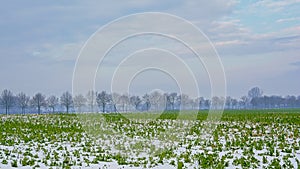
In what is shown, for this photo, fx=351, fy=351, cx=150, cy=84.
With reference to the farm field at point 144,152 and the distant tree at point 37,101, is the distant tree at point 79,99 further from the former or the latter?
the distant tree at point 37,101

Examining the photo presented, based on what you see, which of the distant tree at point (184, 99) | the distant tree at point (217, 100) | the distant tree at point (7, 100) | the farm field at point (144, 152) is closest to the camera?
the farm field at point (144, 152)

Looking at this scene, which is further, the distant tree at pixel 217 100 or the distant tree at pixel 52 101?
the distant tree at pixel 52 101

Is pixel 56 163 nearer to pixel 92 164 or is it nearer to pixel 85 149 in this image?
pixel 92 164

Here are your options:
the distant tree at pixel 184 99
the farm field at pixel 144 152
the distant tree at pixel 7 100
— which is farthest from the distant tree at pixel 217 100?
the distant tree at pixel 7 100

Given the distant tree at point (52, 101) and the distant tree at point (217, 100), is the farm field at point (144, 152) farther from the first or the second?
the distant tree at point (52, 101)

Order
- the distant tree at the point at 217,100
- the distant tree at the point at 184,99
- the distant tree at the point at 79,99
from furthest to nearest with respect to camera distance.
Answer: the distant tree at the point at 184,99 < the distant tree at the point at 79,99 < the distant tree at the point at 217,100

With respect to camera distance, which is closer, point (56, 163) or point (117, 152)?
point (56, 163)

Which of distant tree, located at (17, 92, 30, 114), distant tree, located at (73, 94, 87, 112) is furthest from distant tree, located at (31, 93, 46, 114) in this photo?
distant tree, located at (73, 94, 87, 112)

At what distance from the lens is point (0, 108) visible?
143 meters

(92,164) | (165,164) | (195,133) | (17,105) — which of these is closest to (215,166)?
(165,164)

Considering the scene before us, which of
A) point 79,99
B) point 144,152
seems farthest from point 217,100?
point 79,99

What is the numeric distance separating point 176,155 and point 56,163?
17.9 feet

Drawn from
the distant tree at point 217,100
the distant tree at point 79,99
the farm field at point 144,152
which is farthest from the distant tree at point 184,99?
the distant tree at point 79,99

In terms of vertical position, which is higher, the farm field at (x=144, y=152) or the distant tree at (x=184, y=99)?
the distant tree at (x=184, y=99)
